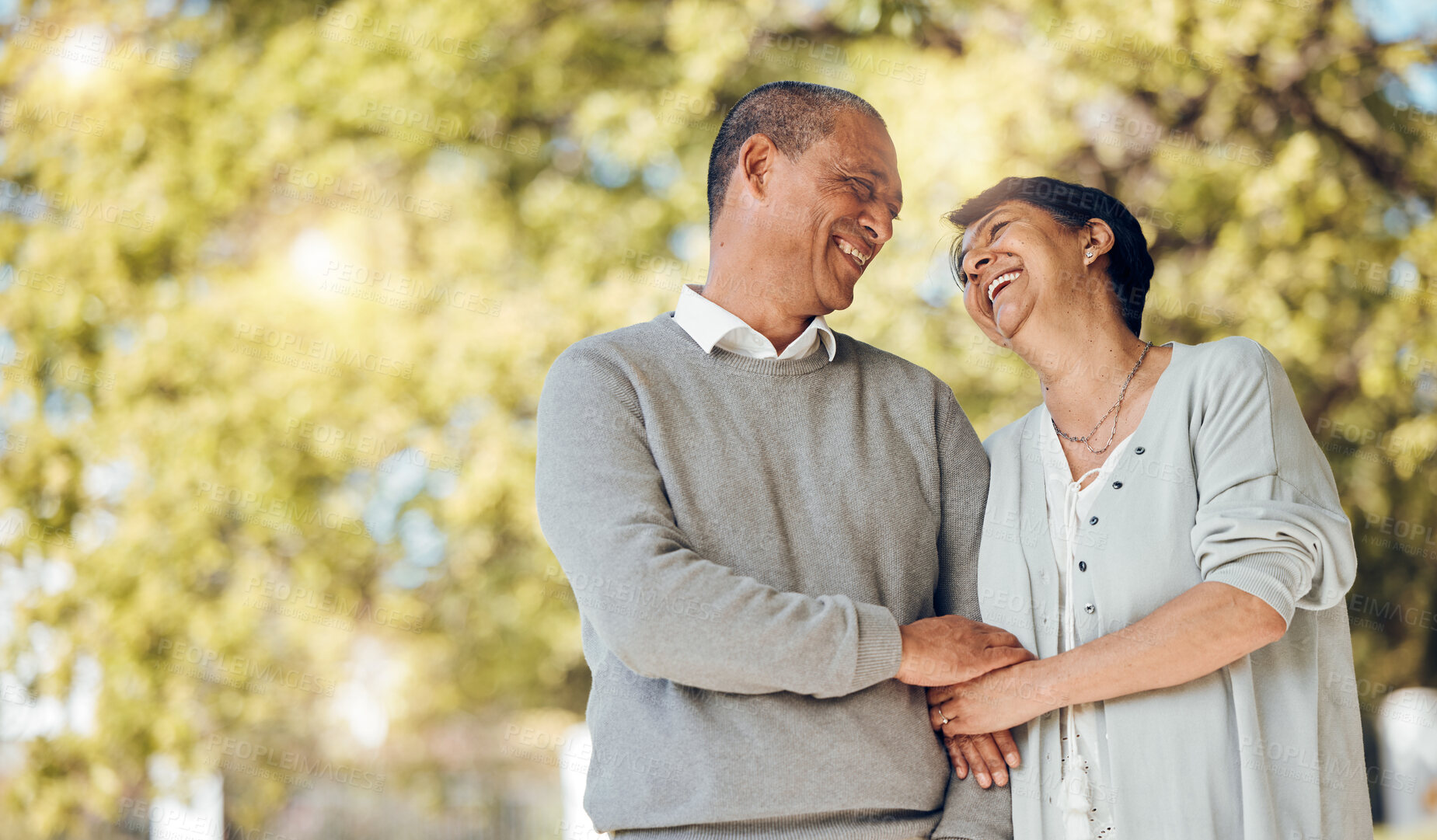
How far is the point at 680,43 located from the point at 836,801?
16.5 ft

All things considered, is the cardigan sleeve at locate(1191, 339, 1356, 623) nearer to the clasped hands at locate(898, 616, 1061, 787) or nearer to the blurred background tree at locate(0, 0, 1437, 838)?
the clasped hands at locate(898, 616, 1061, 787)

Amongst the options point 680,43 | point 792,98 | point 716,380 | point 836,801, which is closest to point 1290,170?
point 680,43

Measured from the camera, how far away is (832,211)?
2.23 meters

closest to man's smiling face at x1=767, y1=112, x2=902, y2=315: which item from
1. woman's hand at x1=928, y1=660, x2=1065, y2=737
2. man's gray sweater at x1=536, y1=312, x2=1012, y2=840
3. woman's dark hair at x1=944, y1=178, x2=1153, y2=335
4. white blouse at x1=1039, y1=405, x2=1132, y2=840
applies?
man's gray sweater at x1=536, y1=312, x2=1012, y2=840

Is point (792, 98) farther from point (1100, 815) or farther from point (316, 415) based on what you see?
point (316, 415)

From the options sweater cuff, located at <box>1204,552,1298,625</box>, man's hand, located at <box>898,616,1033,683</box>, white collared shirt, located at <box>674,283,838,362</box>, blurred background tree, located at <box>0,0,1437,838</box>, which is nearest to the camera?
sweater cuff, located at <box>1204,552,1298,625</box>

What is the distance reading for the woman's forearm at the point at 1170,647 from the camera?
5.79 feet

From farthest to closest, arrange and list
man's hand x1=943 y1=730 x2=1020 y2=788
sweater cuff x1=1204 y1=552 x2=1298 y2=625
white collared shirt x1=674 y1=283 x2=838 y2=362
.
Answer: white collared shirt x1=674 y1=283 x2=838 y2=362
man's hand x1=943 y1=730 x2=1020 y2=788
sweater cuff x1=1204 y1=552 x2=1298 y2=625

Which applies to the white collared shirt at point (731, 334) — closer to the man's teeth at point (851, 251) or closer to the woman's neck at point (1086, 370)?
the man's teeth at point (851, 251)

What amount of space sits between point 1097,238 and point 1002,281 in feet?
0.64

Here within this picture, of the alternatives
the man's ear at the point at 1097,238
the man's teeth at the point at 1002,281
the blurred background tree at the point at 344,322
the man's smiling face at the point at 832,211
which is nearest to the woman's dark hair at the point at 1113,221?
the man's ear at the point at 1097,238

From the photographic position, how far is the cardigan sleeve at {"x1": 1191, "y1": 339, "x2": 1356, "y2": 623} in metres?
1.76

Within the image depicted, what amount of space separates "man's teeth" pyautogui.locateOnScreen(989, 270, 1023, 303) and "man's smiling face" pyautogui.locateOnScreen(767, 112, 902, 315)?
225mm

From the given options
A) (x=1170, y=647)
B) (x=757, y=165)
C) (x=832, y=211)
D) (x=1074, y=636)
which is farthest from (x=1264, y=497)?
(x=757, y=165)
